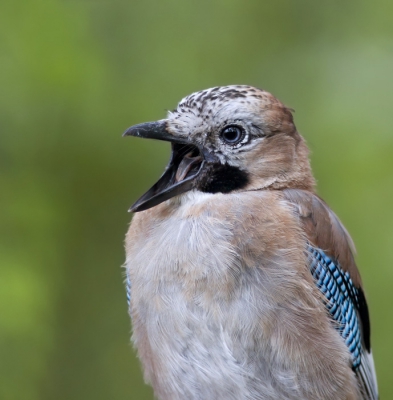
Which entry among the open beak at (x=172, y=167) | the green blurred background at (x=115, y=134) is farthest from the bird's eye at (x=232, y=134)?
the green blurred background at (x=115, y=134)

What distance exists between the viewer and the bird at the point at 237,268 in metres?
3.04

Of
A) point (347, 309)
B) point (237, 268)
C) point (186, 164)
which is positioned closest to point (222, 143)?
point (186, 164)

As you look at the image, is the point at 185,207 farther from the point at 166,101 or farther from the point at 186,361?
the point at 166,101

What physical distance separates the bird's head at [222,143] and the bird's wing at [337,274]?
17 cm

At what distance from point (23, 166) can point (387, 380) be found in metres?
2.51

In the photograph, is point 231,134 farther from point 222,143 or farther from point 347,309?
point 347,309

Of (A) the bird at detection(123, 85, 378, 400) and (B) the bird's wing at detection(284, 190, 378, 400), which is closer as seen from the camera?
(A) the bird at detection(123, 85, 378, 400)

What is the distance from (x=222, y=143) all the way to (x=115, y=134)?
1690 millimetres

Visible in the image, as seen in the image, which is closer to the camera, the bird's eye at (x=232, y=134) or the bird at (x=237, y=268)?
the bird at (x=237, y=268)

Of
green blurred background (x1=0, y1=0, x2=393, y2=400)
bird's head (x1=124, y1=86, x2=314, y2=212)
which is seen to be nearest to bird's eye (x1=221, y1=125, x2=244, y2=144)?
bird's head (x1=124, y1=86, x2=314, y2=212)

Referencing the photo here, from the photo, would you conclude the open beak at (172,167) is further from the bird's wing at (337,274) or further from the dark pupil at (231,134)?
the bird's wing at (337,274)

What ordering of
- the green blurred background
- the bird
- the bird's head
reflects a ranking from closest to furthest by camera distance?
the bird < the bird's head < the green blurred background

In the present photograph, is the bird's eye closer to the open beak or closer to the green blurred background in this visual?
the open beak

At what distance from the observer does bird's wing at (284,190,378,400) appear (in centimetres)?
330
